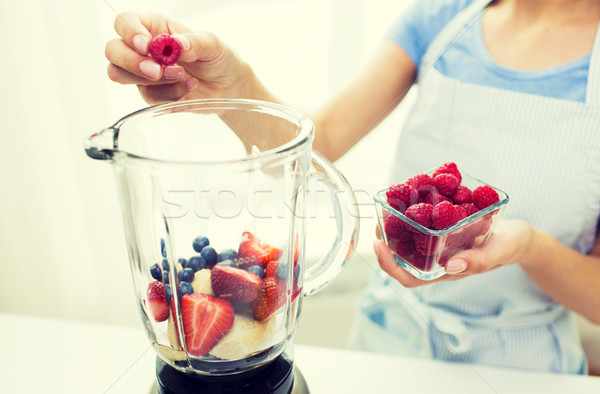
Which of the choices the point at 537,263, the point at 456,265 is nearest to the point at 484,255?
the point at 456,265

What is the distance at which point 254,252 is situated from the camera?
378mm

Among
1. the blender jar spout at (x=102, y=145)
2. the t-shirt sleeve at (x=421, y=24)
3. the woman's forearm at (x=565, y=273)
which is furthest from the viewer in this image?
the t-shirt sleeve at (x=421, y=24)

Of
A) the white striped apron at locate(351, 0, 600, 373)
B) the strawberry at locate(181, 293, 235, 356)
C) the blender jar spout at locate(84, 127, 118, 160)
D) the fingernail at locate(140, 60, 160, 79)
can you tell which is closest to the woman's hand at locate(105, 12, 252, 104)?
the fingernail at locate(140, 60, 160, 79)

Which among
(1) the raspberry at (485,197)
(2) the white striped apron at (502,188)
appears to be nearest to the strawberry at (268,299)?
(1) the raspberry at (485,197)

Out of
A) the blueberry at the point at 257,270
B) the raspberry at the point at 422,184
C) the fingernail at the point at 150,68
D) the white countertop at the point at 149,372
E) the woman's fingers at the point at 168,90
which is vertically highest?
the fingernail at the point at 150,68

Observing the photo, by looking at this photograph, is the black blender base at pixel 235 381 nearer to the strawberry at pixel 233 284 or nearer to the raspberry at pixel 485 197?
the strawberry at pixel 233 284

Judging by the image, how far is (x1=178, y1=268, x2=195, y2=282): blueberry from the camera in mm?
364

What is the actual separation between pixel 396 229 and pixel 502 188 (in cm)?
28

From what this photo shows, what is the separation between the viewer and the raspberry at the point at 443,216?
0.45m

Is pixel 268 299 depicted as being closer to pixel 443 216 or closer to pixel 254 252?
pixel 254 252

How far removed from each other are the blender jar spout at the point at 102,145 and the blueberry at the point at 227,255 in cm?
11

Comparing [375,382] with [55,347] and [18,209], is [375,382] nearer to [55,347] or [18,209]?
[55,347]

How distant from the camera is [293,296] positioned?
1.30 feet

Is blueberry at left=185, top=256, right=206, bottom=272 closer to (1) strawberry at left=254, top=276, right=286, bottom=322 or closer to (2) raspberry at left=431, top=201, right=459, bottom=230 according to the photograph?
(1) strawberry at left=254, top=276, right=286, bottom=322
